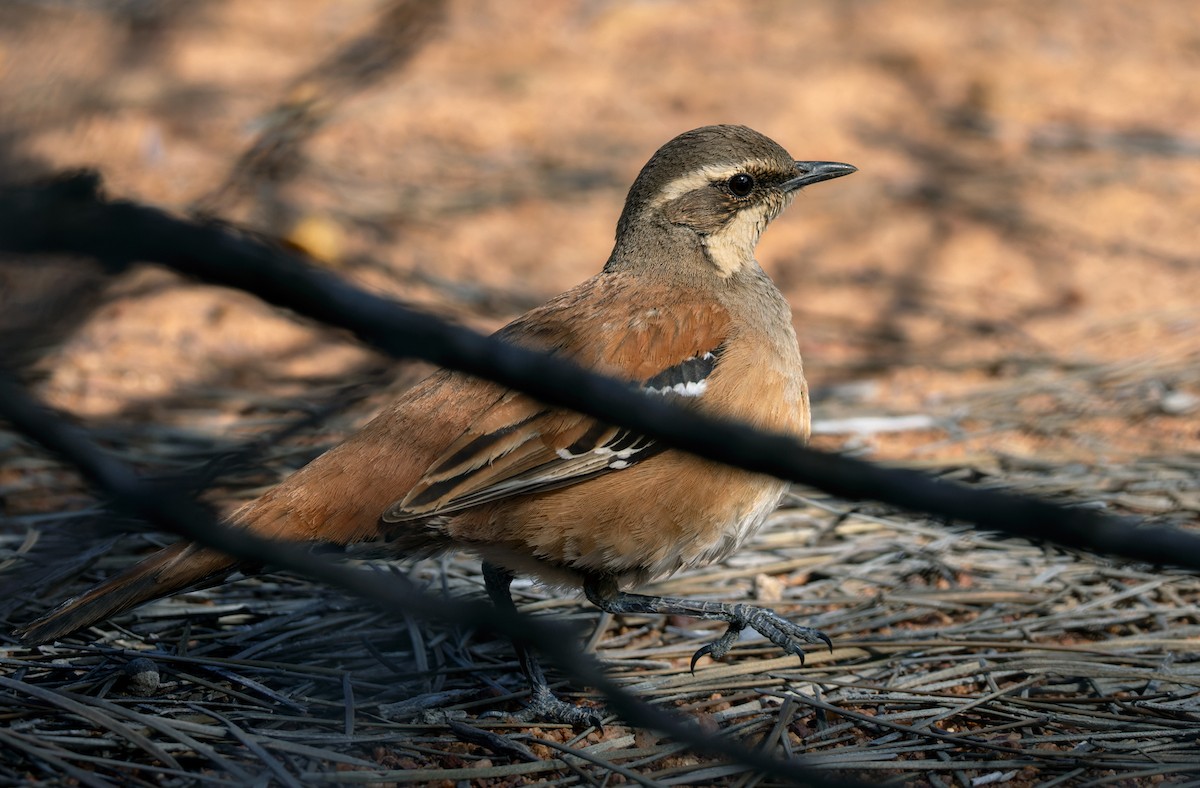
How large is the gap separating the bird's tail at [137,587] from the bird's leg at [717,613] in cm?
119

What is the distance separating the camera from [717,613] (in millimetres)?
3920

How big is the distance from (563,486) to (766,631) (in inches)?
32.5

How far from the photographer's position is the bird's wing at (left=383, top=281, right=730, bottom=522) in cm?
359

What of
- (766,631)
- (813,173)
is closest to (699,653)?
(766,631)

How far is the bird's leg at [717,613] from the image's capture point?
3.82 meters

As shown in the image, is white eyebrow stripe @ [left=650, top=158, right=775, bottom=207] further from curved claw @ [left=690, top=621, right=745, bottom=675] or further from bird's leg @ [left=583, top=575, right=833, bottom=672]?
curved claw @ [left=690, top=621, right=745, bottom=675]

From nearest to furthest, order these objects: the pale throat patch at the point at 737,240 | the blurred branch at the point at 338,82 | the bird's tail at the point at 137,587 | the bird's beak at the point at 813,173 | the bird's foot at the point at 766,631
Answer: the blurred branch at the point at 338,82, the bird's tail at the point at 137,587, the bird's foot at the point at 766,631, the pale throat patch at the point at 737,240, the bird's beak at the point at 813,173

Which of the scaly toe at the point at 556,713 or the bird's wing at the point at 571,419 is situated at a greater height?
the bird's wing at the point at 571,419

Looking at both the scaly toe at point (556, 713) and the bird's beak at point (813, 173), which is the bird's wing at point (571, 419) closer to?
the scaly toe at point (556, 713)

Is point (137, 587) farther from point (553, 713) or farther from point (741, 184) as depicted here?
point (741, 184)

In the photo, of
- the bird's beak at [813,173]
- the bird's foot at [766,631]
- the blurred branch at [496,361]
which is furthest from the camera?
the bird's beak at [813,173]

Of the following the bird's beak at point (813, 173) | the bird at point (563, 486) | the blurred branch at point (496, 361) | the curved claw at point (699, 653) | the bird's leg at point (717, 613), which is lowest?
the curved claw at point (699, 653)

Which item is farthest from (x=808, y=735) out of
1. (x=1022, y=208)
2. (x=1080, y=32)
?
(x=1080, y=32)

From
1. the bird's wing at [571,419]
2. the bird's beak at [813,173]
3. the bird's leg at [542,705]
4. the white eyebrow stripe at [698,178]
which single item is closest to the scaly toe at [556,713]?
the bird's leg at [542,705]
